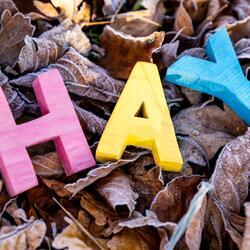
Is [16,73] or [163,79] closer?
[16,73]

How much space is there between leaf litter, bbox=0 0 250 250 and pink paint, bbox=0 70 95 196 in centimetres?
5

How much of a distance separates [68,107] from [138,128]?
0.61 ft

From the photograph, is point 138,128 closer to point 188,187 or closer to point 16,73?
point 188,187

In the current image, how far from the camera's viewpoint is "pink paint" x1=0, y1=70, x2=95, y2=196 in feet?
4.31

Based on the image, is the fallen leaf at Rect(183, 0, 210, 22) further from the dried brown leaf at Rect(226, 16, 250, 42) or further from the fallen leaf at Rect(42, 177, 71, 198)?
the fallen leaf at Rect(42, 177, 71, 198)

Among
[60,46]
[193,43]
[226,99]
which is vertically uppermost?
[60,46]

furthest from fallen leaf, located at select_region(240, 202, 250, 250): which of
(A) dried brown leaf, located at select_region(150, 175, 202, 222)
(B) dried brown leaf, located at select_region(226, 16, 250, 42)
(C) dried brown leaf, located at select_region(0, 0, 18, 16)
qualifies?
(C) dried brown leaf, located at select_region(0, 0, 18, 16)

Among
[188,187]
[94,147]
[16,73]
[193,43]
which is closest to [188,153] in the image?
[188,187]

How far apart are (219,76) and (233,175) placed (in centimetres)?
29

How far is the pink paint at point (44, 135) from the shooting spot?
1.31m

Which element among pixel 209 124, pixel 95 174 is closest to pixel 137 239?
pixel 95 174

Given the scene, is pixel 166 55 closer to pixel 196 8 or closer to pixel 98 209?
pixel 196 8

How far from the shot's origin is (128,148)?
147 cm

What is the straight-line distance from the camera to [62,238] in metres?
1.21
